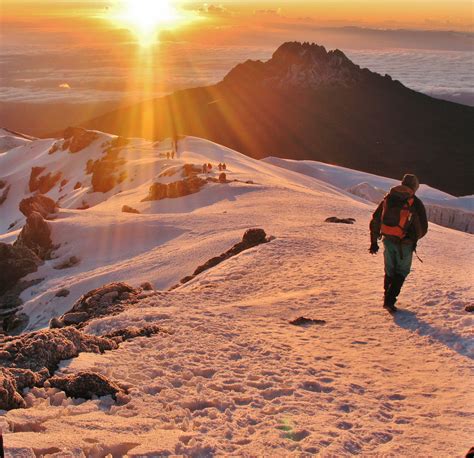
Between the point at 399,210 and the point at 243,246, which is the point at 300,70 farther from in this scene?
the point at 399,210

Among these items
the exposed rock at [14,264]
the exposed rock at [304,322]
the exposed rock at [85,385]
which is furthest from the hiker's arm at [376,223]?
the exposed rock at [14,264]

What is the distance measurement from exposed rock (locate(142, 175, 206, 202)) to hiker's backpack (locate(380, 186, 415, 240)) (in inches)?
860

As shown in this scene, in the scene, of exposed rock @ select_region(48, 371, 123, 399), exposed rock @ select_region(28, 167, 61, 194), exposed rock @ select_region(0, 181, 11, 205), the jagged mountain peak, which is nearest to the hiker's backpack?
exposed rock @ select_region(48, 371, 123, 399)

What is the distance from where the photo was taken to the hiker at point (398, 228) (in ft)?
29.1

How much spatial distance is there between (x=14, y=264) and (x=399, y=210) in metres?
18.3

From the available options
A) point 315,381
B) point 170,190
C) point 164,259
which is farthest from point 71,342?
point 170,190

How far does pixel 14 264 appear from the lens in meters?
22.8

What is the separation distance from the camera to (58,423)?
5.04 m

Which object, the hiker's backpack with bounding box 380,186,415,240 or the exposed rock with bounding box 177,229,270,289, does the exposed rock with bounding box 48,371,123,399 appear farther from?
the exposed rock with bounding box 177,229,270,289

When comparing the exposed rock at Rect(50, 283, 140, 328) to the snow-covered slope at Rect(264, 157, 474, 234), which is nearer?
→ the exposed rock at Rect(50, 283, 140, 328)

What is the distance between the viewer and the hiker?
8.86 m

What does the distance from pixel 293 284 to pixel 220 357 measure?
14.5 feet

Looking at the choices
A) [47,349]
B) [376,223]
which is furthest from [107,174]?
[47,349]

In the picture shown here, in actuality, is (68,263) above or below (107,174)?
below
